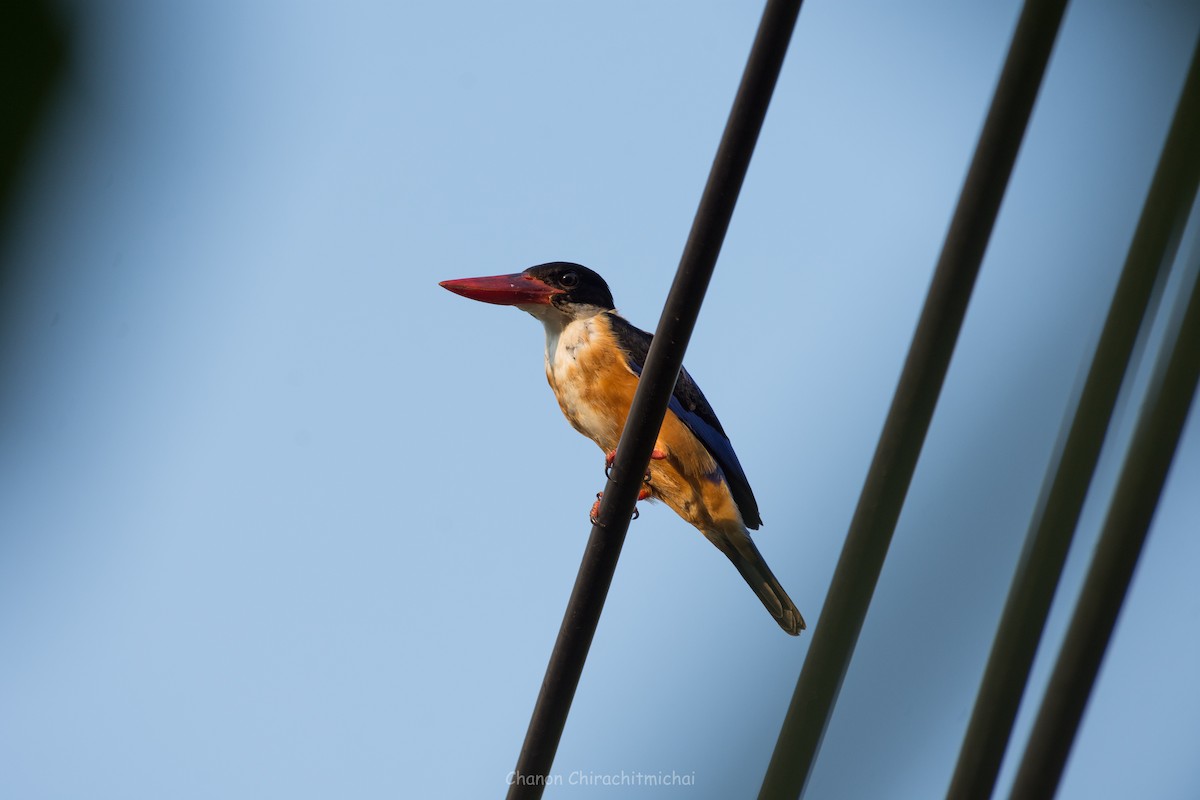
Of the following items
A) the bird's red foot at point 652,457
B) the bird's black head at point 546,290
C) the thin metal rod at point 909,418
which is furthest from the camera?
the bird's black head at point 546,290

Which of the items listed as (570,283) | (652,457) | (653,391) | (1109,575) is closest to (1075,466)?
(1109,575)

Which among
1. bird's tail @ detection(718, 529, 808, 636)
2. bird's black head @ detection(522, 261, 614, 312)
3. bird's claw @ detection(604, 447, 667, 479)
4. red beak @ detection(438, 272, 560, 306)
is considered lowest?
bird's tail @ detection(718, 529, 808, 636)

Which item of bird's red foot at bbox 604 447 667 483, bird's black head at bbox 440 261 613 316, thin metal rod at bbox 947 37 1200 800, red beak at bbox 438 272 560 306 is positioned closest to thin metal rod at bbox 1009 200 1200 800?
thin metal rod at bbox 947 37 1200 800

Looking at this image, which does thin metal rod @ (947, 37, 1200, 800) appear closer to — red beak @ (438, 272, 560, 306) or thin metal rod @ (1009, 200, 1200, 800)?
thin metal rod @ (1009, 200, 1200, 800)

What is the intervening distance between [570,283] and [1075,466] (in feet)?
8.58

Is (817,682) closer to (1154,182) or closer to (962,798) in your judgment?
(962,798)

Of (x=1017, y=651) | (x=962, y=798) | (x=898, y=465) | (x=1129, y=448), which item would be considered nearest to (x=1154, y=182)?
(x=1129, y=448)

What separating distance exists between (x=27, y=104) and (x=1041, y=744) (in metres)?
1.51

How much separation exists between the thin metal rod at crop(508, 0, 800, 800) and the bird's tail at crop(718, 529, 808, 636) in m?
1.92

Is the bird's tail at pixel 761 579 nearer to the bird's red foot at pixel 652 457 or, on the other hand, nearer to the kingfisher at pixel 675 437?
the kingfisher at pixel 675 437

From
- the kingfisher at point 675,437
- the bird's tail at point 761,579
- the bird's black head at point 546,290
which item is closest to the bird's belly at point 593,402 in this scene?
the kingfisher at point 675,437

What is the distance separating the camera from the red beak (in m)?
4.04

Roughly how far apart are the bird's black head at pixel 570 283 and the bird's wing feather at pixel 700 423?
25cm

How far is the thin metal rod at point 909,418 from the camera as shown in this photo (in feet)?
4.80
